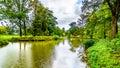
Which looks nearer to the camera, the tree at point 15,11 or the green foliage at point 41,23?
the tree at point 15,11

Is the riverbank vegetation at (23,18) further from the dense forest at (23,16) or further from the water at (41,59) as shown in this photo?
the water at (41,59)

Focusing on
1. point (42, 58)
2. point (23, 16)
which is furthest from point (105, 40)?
point (23, 16)

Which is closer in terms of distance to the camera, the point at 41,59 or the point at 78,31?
the point at 41,59

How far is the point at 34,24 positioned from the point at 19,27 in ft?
19.1

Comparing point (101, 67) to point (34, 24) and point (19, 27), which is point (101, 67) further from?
point (34, 24)

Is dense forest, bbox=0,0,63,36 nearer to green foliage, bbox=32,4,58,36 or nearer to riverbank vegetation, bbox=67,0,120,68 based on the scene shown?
green foliage, bbox=32,4,58,36

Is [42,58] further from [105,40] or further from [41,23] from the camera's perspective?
[41,23]

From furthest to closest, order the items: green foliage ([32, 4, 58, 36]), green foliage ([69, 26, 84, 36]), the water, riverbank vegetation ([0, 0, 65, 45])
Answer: green foliage ([69, 26, 84, 36]), green foliage ([32, 4, 58, 36]), riverbank vegetation ([0, 0, 65, 45]), the water

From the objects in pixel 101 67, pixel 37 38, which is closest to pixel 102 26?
pixel 37 38

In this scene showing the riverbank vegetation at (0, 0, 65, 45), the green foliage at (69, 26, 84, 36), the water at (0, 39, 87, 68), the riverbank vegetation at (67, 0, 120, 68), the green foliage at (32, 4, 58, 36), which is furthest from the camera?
the green foliage at (69, 26, 84, 36)

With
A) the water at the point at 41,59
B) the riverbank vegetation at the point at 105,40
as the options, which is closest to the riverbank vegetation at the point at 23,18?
the riverbank vegetation at the point at 105,40

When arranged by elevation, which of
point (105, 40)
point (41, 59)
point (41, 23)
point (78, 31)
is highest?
point (41, 23)

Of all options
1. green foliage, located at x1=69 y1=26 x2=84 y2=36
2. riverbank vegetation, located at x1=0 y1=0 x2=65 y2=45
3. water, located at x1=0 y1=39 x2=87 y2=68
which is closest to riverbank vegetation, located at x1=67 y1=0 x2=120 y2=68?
water, located at x1=0 y1=39 x2=87 y2=68

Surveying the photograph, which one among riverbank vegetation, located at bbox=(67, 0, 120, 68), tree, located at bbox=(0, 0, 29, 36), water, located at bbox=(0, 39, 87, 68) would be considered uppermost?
tree, located at bbox=(0, 0, 29, 36)
